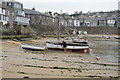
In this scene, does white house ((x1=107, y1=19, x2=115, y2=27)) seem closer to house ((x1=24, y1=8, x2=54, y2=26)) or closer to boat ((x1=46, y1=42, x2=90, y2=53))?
house ((x1=24, y1=8, x2=54, y2=26))

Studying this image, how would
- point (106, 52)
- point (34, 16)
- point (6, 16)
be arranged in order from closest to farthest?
point (106, 52)
point (6, 16)
point (34, 16)

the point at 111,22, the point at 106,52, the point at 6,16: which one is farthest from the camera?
the point at 111,22

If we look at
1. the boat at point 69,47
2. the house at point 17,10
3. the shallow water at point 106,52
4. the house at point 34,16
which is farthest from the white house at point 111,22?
the boat at point 69,47

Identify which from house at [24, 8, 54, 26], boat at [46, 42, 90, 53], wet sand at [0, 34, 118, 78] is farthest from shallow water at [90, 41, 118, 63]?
house at [24, 8, 54, 26]

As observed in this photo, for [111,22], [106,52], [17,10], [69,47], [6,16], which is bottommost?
[106,52]

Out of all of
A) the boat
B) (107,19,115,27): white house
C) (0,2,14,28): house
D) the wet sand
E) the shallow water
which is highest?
(107,19,115,27): white house

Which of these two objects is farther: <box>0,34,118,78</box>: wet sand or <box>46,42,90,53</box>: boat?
<box>46,42,90,53</box>: boat

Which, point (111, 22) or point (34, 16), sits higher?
point (111, 22)

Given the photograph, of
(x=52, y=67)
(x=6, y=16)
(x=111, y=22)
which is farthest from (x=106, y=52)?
(x=111, y=22)

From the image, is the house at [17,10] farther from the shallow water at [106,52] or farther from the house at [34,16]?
the shallow water at [106,52]

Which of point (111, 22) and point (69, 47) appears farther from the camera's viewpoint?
point (111, 22)

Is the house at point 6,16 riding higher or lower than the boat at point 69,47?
higher

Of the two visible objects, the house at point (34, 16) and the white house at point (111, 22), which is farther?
the white house at point (111, 22)

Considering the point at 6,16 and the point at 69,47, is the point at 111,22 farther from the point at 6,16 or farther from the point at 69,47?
the point at 69,47
